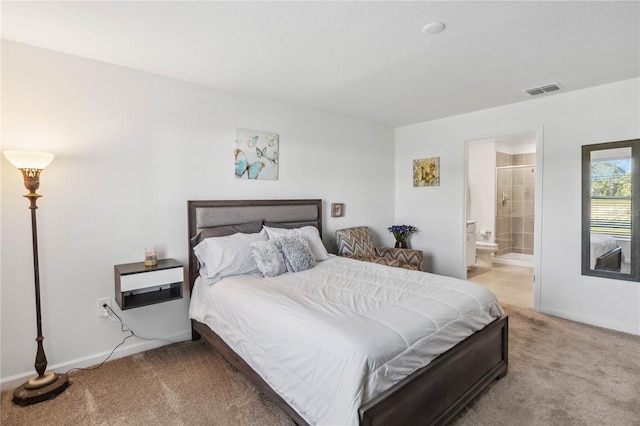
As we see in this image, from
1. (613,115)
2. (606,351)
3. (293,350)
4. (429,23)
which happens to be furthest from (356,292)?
(613,115)

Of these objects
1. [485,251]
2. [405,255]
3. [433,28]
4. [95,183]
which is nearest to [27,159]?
[95,183]

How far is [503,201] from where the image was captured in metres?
6.81

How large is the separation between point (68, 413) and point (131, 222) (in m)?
1.40

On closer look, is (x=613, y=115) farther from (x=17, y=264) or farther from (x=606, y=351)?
(x=17, y=264)

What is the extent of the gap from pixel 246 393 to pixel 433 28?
2.75 metres

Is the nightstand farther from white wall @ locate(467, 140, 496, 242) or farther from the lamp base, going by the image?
white wall @ locate(467, 140, 496, 242)

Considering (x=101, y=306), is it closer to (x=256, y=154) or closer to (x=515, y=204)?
(x=256, y=154)

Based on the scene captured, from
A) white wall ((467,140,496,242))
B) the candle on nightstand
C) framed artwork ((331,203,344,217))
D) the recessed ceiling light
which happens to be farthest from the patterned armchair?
white wall ((467,140,496,242))

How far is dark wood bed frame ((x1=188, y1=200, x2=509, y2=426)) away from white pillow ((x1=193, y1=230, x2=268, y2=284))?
252 millimetres

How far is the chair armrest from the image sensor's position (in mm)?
4043

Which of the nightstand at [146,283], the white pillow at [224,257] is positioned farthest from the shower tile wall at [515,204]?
the nightstand at [146,283]

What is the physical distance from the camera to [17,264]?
2338mm

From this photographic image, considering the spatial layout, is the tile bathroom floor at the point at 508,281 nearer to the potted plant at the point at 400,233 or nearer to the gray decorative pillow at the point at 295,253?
the potted plant at the point at 400,233

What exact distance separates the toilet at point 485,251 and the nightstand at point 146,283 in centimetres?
554
